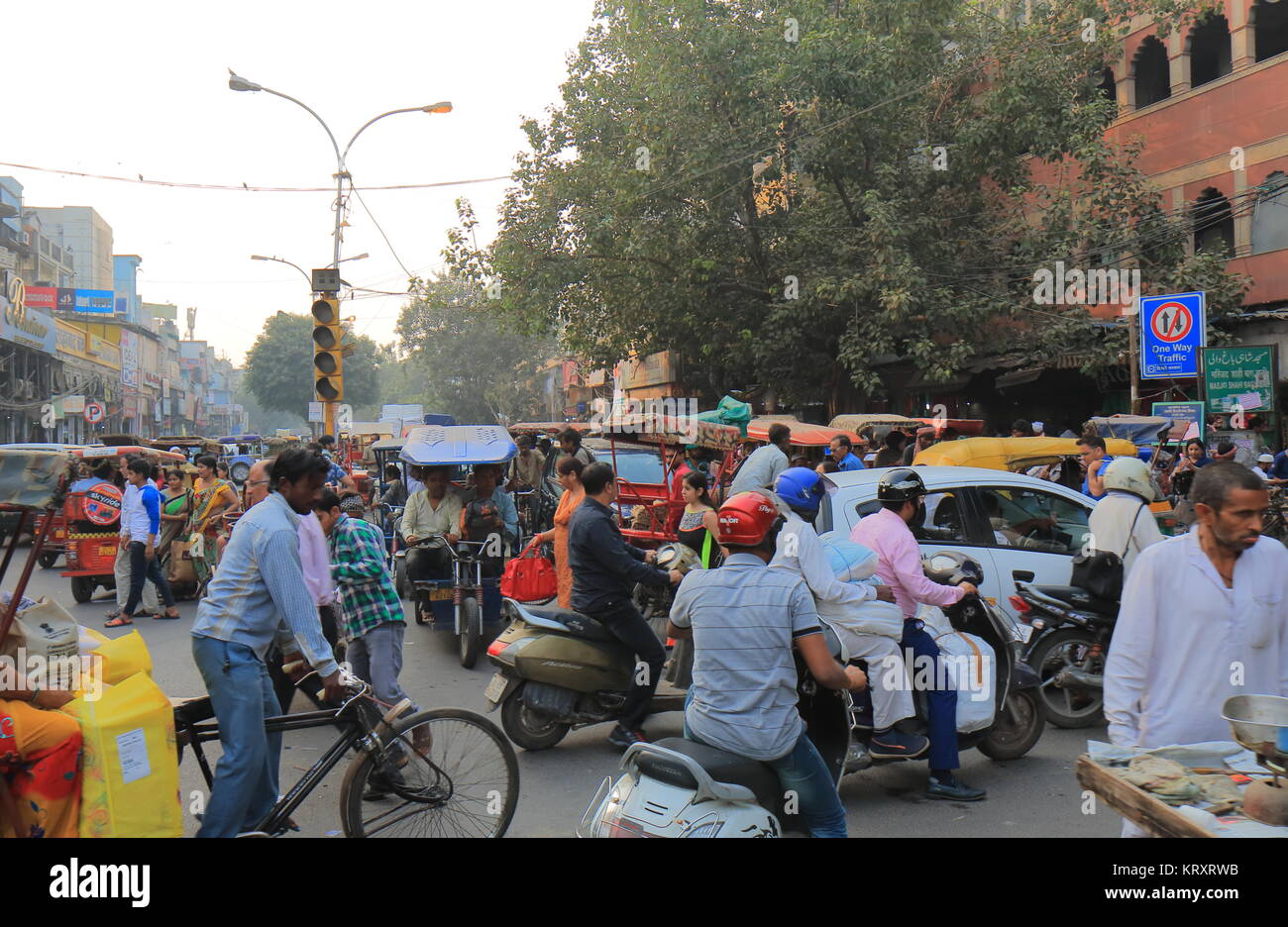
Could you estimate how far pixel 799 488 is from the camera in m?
5.65

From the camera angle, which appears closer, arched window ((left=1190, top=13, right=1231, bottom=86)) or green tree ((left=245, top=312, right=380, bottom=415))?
arched window ((left=1190, top=13, right=1231, bottom=86))

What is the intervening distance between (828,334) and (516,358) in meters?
40.2

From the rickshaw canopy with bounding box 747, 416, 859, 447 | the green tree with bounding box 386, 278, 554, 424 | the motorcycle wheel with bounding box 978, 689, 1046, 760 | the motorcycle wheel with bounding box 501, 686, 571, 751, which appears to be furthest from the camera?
the green tree with bounding box 386, 278, 554, 424

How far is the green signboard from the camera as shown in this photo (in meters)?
14.7

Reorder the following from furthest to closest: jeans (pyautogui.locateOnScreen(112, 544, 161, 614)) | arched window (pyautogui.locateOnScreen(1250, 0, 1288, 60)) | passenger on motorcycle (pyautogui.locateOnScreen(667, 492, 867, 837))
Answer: arched window (pyautogui.locateOnScreen(1250, 0, 1288, 60)) < jeans (pyautogui.locateOnScreen(112, 544, 161, 614)) < passenger on motorcycle (pyautogui.locateOnScreen(667, 492, 867, 837))

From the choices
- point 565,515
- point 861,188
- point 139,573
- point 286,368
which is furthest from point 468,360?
point 565,515

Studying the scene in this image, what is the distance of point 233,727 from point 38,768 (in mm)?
699

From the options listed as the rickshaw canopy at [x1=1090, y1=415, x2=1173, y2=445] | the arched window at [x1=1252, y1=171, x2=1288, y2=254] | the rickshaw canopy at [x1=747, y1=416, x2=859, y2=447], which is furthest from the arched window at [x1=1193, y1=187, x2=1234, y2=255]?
the rickshaw canopy at [x1=747, y1=416, x2=859, y2=447]

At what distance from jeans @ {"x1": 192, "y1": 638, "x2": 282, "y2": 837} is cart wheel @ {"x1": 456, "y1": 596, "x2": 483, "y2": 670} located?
4.39m

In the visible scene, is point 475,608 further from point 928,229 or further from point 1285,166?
point 1285,166

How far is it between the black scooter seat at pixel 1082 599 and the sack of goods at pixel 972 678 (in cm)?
131

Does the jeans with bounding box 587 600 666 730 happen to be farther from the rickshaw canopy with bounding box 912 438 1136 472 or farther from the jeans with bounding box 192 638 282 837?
the rickshaw canopy with bounding box 912 438 1136 472

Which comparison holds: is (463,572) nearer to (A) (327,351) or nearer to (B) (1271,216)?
(A) (327,351)

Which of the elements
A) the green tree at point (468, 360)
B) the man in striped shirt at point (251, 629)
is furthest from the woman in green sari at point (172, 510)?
the green tree at point (468, 360)
